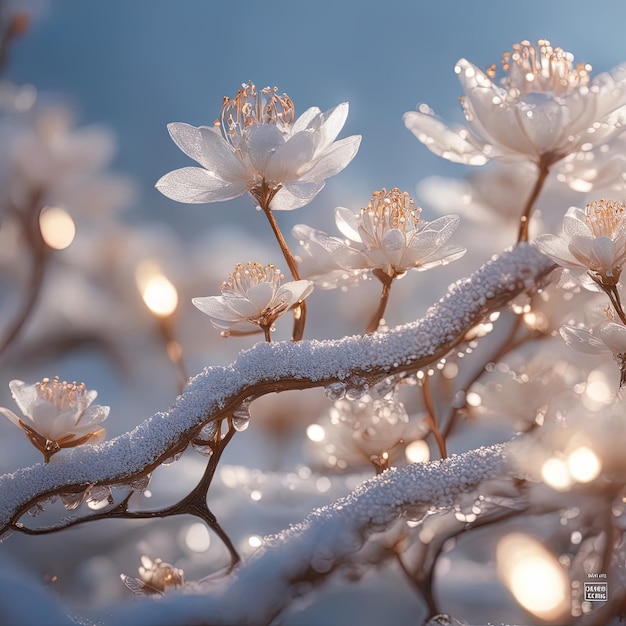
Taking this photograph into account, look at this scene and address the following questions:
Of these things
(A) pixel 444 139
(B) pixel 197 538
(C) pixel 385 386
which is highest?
(A) pixel 444 139

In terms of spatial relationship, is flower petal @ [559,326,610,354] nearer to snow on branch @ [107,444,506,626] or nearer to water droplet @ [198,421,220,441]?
snow on branch @ [107,444,506,626]

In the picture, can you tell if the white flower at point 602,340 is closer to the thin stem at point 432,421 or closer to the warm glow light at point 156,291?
the thin stem at point 432,421

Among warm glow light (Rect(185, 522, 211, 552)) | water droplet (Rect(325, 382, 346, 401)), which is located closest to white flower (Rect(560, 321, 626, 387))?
water droplet (Rect(325, 382, 346, 401))

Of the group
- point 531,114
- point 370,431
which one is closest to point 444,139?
point 531,114

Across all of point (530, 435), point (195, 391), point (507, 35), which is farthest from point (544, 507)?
point (507, 35)

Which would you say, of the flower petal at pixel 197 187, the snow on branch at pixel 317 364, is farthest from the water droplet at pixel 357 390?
the flower petal at pixel 197 187

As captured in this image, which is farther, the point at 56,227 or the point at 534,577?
the point at 56,227

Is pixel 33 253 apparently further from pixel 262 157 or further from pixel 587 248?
pixel 587 248
